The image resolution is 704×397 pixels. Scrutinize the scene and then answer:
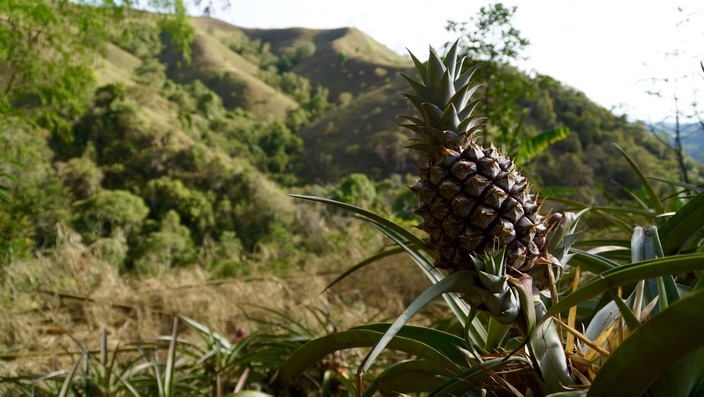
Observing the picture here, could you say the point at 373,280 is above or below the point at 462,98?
below

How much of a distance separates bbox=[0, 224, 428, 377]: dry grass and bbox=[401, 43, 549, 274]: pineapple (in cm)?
164

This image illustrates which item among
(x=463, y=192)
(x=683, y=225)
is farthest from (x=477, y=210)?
(x=683, y=225)

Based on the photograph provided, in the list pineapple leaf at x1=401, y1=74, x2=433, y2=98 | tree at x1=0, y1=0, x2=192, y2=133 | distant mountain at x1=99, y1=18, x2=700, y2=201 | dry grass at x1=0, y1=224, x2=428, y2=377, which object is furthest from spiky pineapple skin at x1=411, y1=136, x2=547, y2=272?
distant mountain at x1=99, y1=18, x2=700, y2=201

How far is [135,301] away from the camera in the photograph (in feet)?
10.0

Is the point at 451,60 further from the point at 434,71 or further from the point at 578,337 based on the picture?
the point at 578,337

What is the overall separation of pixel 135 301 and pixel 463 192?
289 cm

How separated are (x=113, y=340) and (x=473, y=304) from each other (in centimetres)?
242

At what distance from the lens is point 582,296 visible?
1.94 feet

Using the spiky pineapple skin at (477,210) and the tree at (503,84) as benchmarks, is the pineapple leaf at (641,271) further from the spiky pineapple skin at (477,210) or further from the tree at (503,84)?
the tree at (503,84)

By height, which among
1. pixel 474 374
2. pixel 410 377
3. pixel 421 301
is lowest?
pixel 410 377

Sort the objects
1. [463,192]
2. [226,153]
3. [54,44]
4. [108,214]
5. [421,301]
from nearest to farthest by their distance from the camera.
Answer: [421,301] < [463,192] < [54,44] < [108,214] < [226,153]

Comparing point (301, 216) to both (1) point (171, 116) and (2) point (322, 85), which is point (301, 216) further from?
(2) point (322, 85)

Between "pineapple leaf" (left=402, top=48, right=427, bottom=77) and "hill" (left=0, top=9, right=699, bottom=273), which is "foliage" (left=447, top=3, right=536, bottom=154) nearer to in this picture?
"hill" (left=0, top=9, right=699, bottom=273)

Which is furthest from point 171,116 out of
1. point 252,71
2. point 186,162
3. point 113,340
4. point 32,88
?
point 113,340
